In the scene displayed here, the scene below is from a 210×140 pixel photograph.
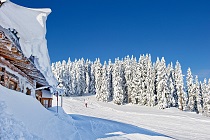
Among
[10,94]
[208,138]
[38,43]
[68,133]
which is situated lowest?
[208,138]

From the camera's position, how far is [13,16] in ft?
28.4

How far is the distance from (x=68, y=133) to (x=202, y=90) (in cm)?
7172

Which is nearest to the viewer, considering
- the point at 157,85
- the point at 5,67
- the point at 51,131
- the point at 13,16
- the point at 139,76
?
the point at 13,16

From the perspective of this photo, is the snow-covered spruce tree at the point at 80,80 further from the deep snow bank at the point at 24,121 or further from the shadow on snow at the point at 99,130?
the deep snow bank at the point at 24,121

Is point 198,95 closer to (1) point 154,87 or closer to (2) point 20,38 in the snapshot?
(1) point 154,87

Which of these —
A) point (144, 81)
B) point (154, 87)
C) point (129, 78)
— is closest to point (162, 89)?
point (154, 87)

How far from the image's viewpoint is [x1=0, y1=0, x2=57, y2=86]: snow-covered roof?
7.91 meters

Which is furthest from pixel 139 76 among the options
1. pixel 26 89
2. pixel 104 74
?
pixel 26 89

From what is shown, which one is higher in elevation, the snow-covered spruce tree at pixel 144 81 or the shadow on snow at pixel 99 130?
the snow-covered spruce tree at pixel 144 81

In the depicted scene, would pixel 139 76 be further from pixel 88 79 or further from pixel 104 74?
pixel 88 79

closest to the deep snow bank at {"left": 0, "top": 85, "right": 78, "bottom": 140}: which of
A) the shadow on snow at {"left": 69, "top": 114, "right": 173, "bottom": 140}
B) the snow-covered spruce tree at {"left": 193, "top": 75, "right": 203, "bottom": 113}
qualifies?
the shadow on snow at {"left": 69, "top": 114, "right": 173, "bottom": 140}

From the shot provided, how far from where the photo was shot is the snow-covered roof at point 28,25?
311 inches

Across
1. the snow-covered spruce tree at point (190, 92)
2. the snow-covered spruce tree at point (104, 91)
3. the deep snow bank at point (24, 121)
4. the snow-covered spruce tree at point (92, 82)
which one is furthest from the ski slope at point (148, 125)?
the snow-covered spruce tree at point (92, 82)

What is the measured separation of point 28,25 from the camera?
9.34m
